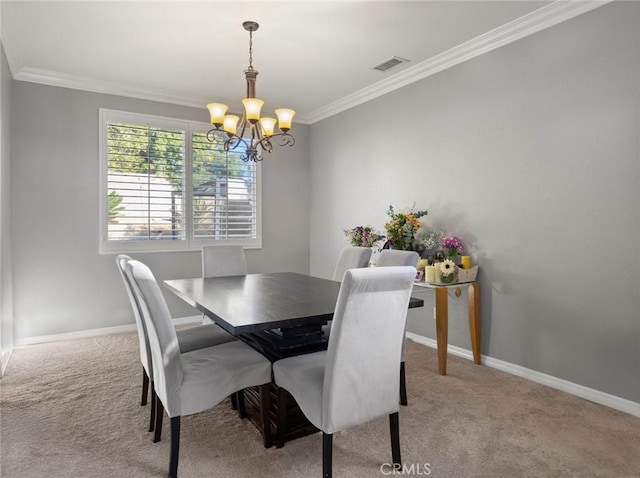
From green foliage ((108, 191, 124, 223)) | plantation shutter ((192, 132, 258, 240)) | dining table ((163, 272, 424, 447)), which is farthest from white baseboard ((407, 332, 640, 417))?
green foliage ((108, 191, 124, 223))

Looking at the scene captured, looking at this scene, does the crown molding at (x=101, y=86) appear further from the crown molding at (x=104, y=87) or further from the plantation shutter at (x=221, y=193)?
the plantation shutter at (x=221, y=193)

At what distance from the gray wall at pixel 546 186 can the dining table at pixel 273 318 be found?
1.30 m

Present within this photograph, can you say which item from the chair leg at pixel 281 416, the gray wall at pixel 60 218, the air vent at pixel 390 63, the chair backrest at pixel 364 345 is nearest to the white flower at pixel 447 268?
the chair backrest at pixel 364 345

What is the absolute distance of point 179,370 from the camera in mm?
1906

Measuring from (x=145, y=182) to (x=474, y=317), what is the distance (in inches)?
141

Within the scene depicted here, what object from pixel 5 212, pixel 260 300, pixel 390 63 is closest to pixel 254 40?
pixel 390 63

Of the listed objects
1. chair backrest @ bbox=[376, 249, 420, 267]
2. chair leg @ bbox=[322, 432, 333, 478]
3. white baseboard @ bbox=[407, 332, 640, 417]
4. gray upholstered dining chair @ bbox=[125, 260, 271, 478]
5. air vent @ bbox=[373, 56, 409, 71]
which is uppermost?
air vent @ bbox=[373, 56, 409, 71]

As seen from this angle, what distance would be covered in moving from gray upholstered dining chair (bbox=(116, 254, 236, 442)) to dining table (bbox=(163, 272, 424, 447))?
18 cm

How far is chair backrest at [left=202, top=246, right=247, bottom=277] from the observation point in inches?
146

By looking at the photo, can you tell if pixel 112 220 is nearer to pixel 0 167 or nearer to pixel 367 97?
pixel 0 167

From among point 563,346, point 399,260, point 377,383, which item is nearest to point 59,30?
point 399,260

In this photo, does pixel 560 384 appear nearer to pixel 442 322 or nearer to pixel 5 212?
pixel 442 322

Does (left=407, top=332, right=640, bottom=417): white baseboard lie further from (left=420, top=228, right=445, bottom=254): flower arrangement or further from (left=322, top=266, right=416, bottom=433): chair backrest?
(left=322, top=266, right=416, bottom=433): chair backrest

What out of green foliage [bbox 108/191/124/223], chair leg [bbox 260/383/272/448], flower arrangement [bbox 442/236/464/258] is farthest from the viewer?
green foliage [bbox 108/191/124/223]
